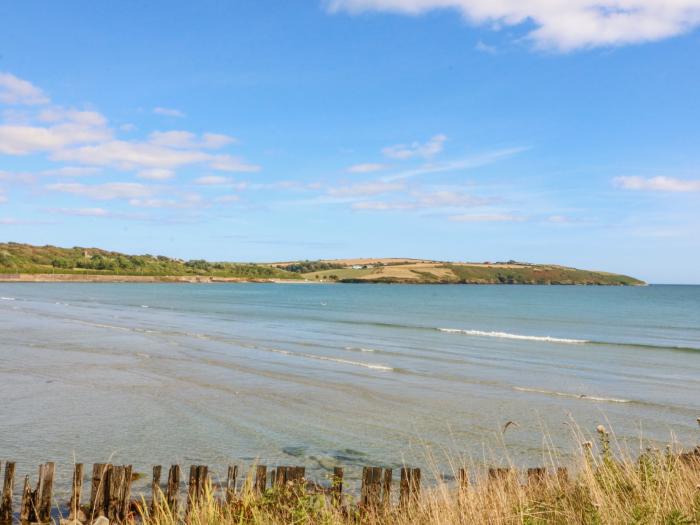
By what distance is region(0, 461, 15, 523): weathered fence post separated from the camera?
8.14 metres

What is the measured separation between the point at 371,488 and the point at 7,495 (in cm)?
487

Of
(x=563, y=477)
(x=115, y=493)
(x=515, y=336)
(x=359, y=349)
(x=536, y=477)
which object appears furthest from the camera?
(x=515, y=336)

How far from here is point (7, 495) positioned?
8195 millimetres

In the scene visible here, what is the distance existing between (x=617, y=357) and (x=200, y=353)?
72.8 ft

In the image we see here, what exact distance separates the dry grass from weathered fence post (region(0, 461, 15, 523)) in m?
1.88

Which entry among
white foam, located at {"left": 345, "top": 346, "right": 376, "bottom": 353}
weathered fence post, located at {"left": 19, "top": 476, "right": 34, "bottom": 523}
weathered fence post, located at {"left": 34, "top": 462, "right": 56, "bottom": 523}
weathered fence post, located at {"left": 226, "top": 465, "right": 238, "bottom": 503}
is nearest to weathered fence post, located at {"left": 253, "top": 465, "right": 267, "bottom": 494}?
weathered fence post, located at {"left": 226, "top": 465, "right": 238, "bottom": 503}

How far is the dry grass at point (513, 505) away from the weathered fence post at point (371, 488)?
139 millimetres

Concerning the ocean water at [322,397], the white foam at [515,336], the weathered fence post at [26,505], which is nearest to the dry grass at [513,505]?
the weathered fence post at [26,505]

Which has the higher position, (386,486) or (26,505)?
(386,486)

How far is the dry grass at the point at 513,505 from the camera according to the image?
682 centimetres

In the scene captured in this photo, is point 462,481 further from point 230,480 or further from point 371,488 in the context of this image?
point 230,480

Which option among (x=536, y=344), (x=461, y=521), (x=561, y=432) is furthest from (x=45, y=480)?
(x=536, y=344)

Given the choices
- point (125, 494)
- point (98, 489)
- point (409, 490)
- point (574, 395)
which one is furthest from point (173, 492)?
point (574, 395)

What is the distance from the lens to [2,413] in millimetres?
15281
